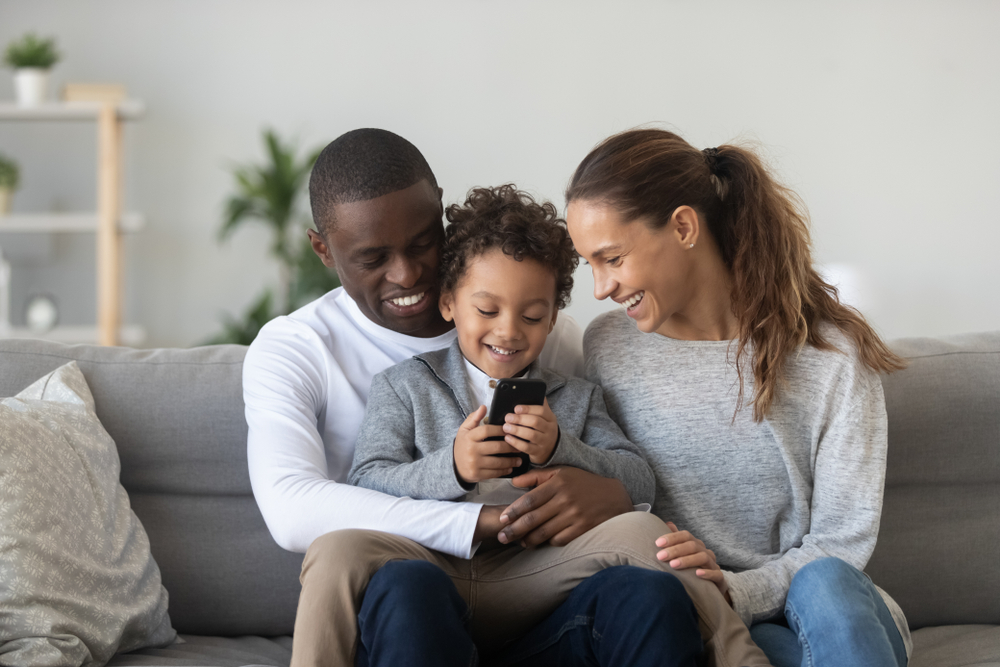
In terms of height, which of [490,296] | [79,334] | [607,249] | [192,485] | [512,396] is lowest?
[79,334]

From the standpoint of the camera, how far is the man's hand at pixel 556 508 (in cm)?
135

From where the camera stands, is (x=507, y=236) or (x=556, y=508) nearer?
(x=556, y=508)

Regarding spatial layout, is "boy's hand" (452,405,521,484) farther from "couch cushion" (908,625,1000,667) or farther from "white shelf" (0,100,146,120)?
"white shelf" (0,100,146,120)

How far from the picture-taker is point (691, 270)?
162 cm

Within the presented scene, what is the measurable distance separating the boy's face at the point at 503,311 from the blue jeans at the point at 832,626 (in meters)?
0.60

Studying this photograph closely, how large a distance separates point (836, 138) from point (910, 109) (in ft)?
1.57

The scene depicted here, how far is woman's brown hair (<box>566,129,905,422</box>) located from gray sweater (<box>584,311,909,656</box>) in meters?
0.04

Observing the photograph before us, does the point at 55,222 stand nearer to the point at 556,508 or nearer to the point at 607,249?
the point at 607,249

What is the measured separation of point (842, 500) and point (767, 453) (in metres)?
0.15

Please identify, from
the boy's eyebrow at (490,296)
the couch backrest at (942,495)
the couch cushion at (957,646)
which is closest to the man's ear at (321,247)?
the boy's eyebrow at (490,296)

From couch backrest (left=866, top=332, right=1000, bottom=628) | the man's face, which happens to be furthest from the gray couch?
the man's face

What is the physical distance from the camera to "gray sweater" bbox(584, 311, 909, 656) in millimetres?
1488

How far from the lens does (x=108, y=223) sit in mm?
4582

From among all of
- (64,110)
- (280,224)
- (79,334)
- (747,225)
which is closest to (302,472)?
(747,225)
